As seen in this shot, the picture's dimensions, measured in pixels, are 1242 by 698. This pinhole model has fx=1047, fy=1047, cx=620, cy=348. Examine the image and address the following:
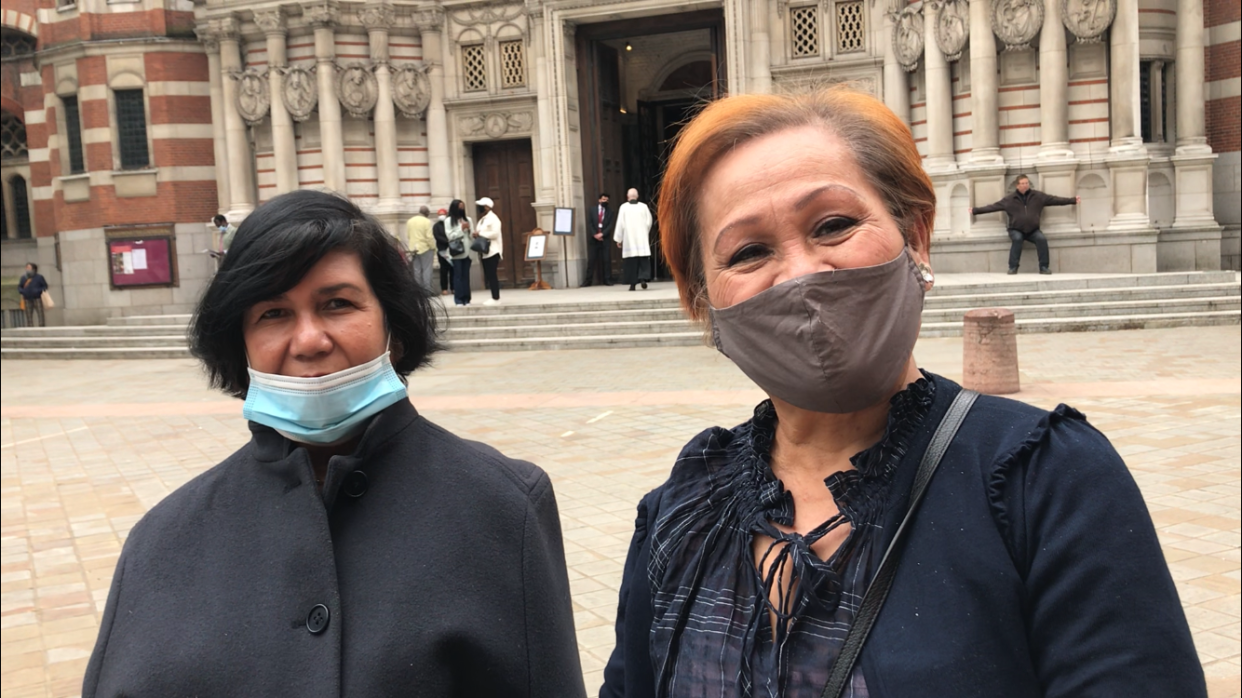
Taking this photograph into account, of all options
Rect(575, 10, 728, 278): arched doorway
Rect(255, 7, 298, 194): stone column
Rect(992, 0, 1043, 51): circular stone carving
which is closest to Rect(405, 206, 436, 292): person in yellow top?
Rect(575, 10, 728, 278): arched doorway

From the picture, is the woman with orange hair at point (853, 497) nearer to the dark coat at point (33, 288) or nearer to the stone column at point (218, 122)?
the stone column at point (218, 122)

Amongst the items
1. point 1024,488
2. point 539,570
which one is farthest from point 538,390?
point 1024,488

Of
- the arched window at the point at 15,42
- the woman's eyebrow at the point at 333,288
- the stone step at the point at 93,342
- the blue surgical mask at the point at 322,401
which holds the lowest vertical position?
the stone step at the point at 93,342

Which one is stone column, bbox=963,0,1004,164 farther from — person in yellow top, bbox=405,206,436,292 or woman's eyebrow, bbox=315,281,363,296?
woman's eyebrow, bbox=315,281,363,296

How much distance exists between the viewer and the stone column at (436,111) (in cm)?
2350

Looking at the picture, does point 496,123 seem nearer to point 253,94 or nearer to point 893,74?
point 253,94

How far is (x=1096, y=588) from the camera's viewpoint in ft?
4.36

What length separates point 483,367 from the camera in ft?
49.2

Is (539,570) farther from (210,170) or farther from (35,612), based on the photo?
(210,170)

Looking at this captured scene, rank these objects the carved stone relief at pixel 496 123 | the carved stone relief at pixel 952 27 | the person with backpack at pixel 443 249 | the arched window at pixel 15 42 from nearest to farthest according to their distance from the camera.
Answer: the carved stone relief at pixel 952 27, the person with backpack at pixel 443 249, the carved stone relief at pixel 496 123, the arched window at pixel 15 42

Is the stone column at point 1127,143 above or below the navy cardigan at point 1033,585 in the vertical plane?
above

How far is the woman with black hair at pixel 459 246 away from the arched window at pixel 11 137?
60.2 feet

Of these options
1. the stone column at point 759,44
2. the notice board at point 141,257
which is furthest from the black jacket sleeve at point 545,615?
the notice board at point 141,257

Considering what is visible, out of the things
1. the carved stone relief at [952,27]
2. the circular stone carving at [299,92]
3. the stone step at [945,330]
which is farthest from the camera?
the circular stone carving at [299,92]
